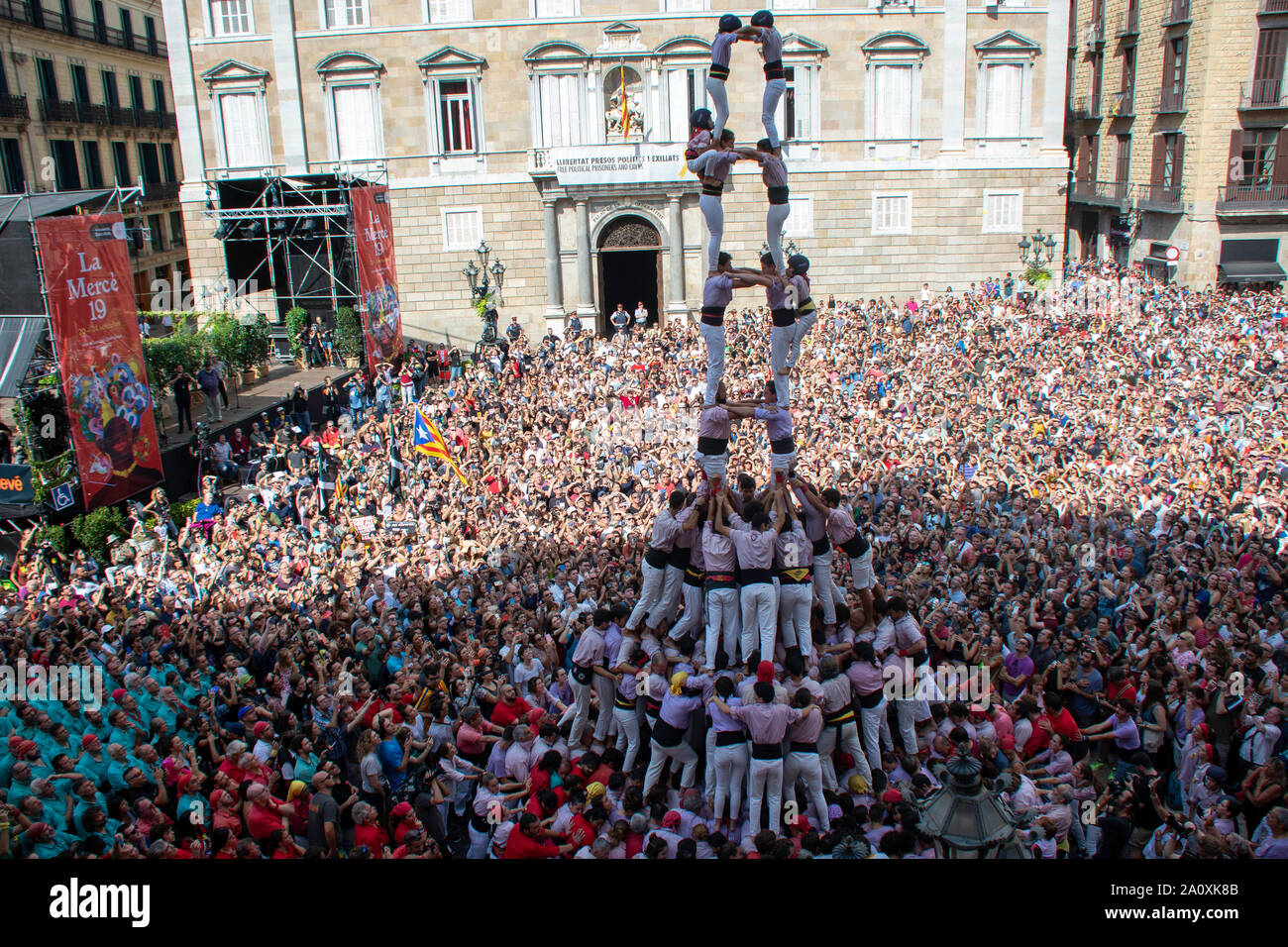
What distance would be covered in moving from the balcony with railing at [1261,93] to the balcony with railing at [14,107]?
42.7 meters

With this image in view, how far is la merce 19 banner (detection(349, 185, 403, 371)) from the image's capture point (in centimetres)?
2569

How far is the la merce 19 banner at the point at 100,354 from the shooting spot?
16453 mm

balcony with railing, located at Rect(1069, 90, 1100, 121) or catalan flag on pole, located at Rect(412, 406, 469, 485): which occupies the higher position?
balcony with railing, located at Rect(1069, 90, 1100, 121)

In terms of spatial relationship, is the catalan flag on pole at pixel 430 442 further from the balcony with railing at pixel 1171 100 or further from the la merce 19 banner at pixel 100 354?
the balcony with railing at pixel 1171 100

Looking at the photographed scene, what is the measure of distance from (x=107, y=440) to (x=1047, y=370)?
17855mm

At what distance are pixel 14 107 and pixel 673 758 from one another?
37.6 m

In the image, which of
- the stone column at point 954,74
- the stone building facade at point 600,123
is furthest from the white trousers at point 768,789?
the stone column at point 954,74

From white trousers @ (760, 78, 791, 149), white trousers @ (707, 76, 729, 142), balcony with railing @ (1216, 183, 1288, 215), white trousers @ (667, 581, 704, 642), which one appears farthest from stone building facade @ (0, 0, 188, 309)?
balcony with railing @ (1216, 183, 1288, 215)

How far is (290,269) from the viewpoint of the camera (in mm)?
27875

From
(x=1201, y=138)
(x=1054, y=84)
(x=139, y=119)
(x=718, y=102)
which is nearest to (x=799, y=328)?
(x=718, y=102)

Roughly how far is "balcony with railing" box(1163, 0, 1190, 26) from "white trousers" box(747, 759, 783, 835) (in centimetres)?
3720

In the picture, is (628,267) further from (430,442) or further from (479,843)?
(479,843)

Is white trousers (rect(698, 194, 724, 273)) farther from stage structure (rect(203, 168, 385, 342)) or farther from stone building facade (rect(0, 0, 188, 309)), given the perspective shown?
stone building facade (rect(0, 0, 188, 309))

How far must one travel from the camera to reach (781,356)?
9.88 meters
